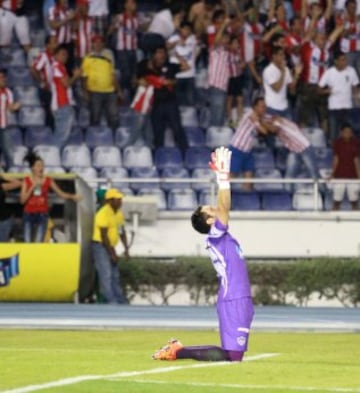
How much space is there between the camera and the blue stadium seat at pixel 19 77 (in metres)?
Answer: 31.0

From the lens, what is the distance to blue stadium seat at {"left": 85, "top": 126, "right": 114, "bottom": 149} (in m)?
29.9

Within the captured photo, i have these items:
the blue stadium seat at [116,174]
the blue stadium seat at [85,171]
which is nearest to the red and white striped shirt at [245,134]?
the blue stadium seat at [116,174]

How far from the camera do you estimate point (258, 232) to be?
94.5ft

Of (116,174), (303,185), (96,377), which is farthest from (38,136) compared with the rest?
(96,377)

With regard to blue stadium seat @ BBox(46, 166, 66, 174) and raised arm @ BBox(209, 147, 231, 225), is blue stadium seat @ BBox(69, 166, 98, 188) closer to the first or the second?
blue stadium seat @ BBox(46, 166, 66, 174)

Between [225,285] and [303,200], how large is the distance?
13.5 metres

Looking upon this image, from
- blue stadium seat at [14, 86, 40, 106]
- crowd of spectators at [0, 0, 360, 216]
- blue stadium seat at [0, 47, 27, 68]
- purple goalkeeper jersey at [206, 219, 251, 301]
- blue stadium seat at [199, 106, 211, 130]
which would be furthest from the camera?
blue stadium seat at [0, 47, 27, 68]

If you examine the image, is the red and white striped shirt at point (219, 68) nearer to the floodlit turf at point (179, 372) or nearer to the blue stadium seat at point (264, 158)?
the blue stadium seat at point (264, 158)

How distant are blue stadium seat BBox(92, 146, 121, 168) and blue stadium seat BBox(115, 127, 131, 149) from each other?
41 centimetres

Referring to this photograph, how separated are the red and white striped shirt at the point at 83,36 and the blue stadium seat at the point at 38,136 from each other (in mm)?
1670

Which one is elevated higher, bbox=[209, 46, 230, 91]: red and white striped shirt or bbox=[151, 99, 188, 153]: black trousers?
bbox=[209, 46, 230, 91]: red and white striped shirt

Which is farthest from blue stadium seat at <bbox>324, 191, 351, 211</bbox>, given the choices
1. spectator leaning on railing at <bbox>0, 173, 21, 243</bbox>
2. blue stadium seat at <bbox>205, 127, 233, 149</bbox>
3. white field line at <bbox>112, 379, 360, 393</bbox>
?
white field line at <bbox>112, 379, 360, 393</bbox>

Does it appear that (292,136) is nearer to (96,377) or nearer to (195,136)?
(195,136)

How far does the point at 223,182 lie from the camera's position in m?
15.6
